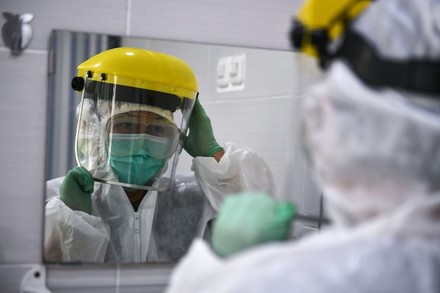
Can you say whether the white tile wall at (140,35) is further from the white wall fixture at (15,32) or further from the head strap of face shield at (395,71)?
the head strap of face shield at (395,71)

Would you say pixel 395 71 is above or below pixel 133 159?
above

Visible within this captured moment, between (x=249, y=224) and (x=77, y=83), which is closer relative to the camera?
(x=249, y=224)

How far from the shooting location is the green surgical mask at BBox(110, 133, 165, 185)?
1257mm

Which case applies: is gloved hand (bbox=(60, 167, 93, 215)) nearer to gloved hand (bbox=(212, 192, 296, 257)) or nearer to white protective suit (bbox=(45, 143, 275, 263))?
white protective suit (bbox=(45, 143, 275, 263))

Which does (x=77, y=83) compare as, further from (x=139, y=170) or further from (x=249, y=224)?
(x=249, y=224)

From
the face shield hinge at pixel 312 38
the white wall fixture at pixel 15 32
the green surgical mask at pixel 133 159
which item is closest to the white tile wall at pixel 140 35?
the white wall fixture at pixel 15 32

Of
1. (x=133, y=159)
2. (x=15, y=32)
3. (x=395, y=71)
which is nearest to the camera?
(x=395, y=71)

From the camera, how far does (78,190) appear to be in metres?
1.26

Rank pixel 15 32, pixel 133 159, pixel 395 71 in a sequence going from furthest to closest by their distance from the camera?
pixel 133 159 < pixel 15 32 < pixel 395 71

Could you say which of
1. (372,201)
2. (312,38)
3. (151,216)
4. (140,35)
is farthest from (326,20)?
(151,216)

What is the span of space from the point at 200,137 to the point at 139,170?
0.55ft

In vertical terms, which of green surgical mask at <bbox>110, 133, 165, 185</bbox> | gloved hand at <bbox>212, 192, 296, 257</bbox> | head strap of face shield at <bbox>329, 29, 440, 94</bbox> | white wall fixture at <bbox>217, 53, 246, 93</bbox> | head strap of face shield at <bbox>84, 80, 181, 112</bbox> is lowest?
green surgical mask at <bbox>110, 133, 165, 185</bbox>

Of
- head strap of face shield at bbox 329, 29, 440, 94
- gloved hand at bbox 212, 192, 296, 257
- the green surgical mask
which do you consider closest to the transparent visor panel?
the green surgical mask

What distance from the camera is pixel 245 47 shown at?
1.33 m
